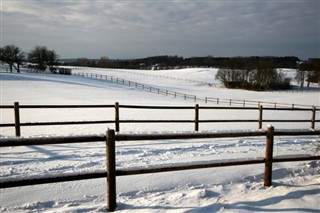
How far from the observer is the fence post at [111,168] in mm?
4062

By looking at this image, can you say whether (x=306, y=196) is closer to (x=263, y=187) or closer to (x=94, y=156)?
(x=263, y=187)

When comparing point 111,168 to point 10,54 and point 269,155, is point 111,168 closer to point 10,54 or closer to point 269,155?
point 269,155

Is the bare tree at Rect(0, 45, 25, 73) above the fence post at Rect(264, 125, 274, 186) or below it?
above

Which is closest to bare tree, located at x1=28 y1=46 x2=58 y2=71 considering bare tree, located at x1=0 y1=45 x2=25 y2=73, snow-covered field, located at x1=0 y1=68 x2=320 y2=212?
bare tree, located at x1=0 y1=45 x2=25 y2=73

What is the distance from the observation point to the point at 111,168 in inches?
162

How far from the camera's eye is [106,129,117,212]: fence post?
4.06 meters

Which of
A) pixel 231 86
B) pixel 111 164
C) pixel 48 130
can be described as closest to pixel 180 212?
pixel 111 164

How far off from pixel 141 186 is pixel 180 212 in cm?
146

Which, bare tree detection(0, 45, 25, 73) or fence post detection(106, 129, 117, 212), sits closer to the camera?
fence post detection(106, 129, 117, 212)

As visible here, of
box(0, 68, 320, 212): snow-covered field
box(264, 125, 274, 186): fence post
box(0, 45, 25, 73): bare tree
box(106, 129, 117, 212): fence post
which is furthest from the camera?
box(0, 45, 25, 73): bare tree

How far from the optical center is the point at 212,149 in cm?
811

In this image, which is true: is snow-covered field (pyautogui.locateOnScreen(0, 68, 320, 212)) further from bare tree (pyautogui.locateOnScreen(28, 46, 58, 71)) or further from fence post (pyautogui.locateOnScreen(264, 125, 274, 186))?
bare tree (pyautogui.locateOnScreen(28, 46, 58, 71))

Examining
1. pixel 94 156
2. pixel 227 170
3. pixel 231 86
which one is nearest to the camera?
pixel 227 170

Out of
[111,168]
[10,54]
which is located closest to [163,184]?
[111,168]
